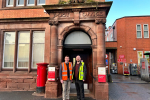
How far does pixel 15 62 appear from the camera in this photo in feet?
25.7

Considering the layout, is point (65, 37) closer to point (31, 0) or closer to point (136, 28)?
point (31, 0)

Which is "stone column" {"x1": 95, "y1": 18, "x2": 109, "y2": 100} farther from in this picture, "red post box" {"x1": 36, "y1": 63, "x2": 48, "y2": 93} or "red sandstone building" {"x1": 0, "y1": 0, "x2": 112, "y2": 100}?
"red post box" {"x1": 36, "y1": 63, "x2": 48, "y2": 93}

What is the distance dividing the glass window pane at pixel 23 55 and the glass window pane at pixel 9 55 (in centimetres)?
52

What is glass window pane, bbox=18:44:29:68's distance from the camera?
796 cm

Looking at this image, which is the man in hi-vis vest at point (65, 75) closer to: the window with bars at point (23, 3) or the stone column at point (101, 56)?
the stone column at point (101, 56)

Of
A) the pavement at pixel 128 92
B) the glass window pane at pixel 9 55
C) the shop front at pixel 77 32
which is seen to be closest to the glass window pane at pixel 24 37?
the glass window pane at pixel 9 55

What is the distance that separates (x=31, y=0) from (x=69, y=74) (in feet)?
20.5

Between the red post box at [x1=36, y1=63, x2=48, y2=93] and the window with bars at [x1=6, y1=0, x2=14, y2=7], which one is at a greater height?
the window with bars at [x1=6, y1=0, x2=14, y2=7]

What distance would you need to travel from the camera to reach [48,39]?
7.66 metres

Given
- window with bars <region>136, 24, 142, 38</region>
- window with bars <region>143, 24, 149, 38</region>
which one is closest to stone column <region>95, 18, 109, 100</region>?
window with bars <region>136, 24, 142, 38</region>

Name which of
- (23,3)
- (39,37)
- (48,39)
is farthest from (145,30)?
(23,3)

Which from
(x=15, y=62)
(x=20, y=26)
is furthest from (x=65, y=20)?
(x=15, y=62)

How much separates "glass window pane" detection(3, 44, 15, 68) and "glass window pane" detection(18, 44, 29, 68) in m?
0.52

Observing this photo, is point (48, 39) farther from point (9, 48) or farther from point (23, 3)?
point (23, 3)
